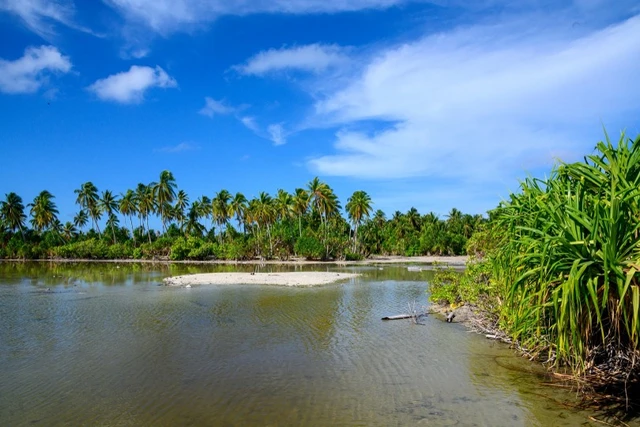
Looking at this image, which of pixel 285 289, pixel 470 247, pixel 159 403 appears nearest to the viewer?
pixel 159 403

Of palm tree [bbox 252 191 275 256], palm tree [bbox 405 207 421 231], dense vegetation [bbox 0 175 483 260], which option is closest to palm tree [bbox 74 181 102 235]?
dense vegetation [bbox 0 175 483 260]

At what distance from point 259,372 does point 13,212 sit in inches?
3884

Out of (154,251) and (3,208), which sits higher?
(3,208)

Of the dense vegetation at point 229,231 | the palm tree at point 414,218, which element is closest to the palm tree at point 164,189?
the dense vegetation at point 229,231

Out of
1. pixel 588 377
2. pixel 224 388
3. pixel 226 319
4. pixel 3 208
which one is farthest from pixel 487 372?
pixel 3 208

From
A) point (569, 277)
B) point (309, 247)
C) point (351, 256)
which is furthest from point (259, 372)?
point (351, 256)

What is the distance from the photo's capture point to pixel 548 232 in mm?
8531

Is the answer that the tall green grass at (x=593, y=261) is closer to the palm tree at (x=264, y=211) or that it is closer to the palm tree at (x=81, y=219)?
the palm tree at (x=264, y=211)

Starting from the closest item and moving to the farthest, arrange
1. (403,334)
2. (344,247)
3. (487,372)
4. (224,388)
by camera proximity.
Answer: (224,388)
(487,372)
(403,334)
(344,247)

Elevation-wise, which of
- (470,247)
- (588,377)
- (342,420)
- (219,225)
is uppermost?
(219,225)

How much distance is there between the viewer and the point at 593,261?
7145 millimetres

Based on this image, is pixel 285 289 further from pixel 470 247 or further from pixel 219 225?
pixel 219 225

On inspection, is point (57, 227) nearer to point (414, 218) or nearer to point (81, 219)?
point (81, 219)

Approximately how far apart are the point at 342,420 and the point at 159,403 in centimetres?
394
